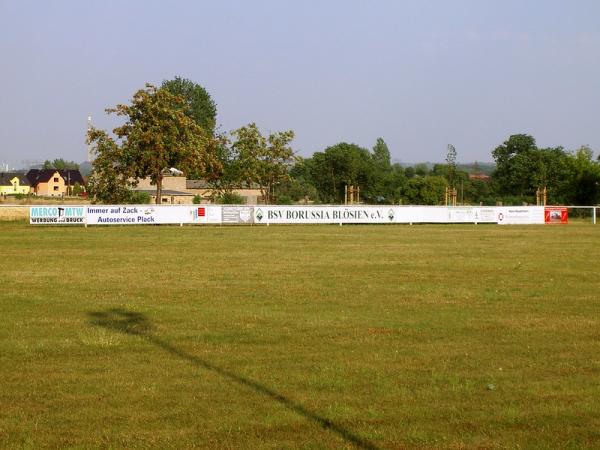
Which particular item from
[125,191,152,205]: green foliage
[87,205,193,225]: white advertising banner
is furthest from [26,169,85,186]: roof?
[87,205,193,225]: white advertising banner

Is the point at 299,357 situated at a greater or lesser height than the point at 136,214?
lesser

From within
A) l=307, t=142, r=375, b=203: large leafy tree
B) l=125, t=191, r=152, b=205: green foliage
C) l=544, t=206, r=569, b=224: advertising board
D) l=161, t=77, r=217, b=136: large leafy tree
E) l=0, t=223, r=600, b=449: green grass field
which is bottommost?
l=0, t=223, r=600, b=449: green grass field

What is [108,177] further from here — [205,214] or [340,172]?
[340,172]

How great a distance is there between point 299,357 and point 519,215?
5405 centimetres

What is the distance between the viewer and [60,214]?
54.8 m

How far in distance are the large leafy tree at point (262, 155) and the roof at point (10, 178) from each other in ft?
339

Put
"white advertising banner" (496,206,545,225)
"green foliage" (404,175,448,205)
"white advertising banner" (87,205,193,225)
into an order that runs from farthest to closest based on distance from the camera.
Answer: "green foliage" (404,175,448,205) → "white advertising banner" (496,206,545,225) → "white advertising banner" (87,205,193,225)

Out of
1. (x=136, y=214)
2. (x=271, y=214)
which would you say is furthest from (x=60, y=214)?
(x=271, y=214)

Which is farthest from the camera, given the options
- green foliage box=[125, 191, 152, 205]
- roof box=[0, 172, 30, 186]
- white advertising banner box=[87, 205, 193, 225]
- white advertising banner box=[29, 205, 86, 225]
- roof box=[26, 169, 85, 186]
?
roof box=[0, 172, 30, 186]

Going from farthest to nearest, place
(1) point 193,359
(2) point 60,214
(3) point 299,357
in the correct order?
(2) point 60,214
(3) point 299,357
(1) point 193,359

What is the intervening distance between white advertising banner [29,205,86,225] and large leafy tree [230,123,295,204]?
101 feet

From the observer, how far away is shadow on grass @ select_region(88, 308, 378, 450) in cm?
813

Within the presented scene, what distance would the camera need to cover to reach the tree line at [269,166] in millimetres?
69688

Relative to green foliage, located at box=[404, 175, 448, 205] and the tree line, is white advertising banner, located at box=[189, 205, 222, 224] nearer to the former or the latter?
the tree line
